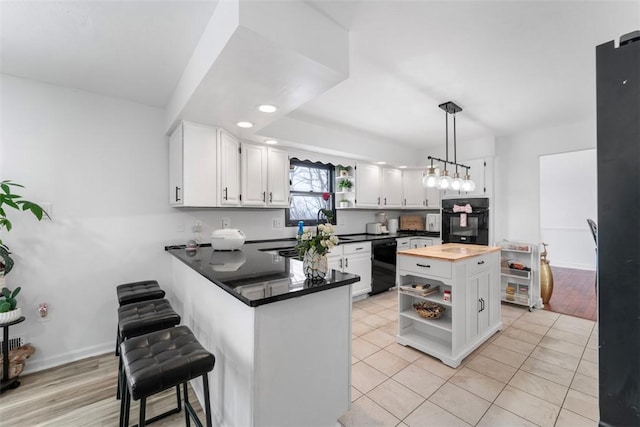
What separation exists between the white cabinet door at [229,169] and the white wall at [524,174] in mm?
3906

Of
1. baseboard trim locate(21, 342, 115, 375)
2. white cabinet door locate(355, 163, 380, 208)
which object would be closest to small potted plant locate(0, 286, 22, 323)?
baseboard trim locate(21, 342, 115, 375)

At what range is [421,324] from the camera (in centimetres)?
279

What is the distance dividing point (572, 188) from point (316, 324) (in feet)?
24.9

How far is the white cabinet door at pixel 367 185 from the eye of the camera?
4.45 meters

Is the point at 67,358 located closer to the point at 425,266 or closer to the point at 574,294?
the point at 425,266

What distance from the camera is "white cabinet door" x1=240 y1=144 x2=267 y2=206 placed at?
3183 mm

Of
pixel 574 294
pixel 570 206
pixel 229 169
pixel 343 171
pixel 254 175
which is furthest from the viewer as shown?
pixel 570 206

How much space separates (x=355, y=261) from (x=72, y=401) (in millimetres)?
3057

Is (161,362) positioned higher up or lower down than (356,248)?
lower down

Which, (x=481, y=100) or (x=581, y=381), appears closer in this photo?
(x=581, y=381)

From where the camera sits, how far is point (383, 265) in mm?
4289

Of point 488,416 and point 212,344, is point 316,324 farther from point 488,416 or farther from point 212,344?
point 488,416

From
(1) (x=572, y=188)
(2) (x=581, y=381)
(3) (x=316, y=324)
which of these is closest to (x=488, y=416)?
(2) (x=581, y=381)

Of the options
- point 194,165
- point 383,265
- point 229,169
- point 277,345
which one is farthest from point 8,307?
point 383,265
